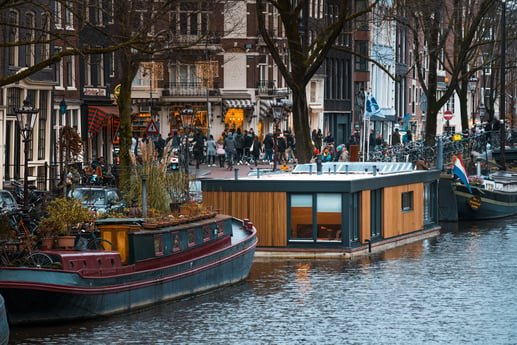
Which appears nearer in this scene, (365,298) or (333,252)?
(365,298)

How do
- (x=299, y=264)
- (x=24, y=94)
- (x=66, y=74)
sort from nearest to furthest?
(x=299, y=264)
(x=24, y=94)
(x=66, y=74)

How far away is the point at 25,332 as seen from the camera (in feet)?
77.6

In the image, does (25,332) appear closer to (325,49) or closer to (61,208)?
(61,208)

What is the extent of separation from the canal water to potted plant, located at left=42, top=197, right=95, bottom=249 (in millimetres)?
1749

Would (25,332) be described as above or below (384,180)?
below

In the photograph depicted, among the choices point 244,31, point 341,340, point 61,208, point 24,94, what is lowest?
point 341,340

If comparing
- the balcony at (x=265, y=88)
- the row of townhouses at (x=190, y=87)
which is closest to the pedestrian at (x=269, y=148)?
the row of townhouses at (x=190, y=87)

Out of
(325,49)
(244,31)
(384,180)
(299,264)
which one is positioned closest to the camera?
(299,264)

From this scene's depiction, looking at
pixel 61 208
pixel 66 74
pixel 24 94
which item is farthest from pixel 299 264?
pixel 66 74

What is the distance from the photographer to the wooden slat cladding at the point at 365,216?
36.2 metres

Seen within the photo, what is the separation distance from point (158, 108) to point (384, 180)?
47.1m

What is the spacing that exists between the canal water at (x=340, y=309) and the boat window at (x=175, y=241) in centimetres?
116

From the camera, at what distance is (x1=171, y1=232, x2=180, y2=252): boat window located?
27000 millimetres

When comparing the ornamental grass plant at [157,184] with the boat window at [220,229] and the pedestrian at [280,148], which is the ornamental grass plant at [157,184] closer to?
the boat window at [220,229]
